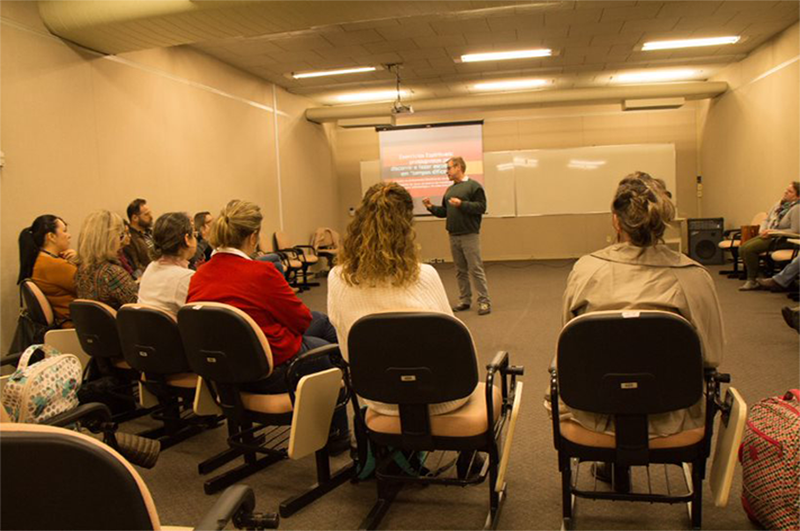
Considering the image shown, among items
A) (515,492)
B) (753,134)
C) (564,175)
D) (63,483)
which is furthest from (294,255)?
(63,483)

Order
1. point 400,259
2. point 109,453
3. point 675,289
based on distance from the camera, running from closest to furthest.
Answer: point 109,453
point 675,289
point 400,259

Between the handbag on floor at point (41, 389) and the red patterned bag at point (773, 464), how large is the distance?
237 centimetres

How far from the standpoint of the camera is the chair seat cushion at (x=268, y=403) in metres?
2.32

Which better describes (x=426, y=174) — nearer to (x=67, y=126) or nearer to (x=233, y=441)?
(x=67, y=126)

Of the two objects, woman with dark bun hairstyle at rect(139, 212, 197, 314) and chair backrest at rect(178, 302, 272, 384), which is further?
woman with dark bun hairstyle at rect(139, 212, 197, 314)

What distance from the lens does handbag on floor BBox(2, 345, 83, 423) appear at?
6.42ft

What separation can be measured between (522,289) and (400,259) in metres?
5.86

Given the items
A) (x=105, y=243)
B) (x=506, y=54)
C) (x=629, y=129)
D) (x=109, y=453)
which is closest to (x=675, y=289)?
(x=109, y=453)

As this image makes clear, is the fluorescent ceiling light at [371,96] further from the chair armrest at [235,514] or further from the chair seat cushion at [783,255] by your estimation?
the chair armrest at [235,514]

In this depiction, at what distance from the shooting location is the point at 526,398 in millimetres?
3539

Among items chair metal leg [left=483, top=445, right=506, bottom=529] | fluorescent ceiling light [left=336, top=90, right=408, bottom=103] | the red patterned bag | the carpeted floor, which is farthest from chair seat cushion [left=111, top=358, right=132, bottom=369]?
fluorescent ceiling light [left=336, top=90, right=408, bottom=103]

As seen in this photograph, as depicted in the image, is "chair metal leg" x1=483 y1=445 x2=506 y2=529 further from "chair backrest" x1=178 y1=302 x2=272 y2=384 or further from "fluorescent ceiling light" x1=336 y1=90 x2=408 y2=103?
"fluorescent ceiling light" x1=336 y1=90 x2=408 y2=103

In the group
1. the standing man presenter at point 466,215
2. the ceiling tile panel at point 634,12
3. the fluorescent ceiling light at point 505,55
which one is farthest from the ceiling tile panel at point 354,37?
the ceiling tile panel at point 634,12

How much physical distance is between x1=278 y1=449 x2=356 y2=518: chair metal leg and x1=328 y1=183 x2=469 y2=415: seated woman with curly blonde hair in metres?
0.50
